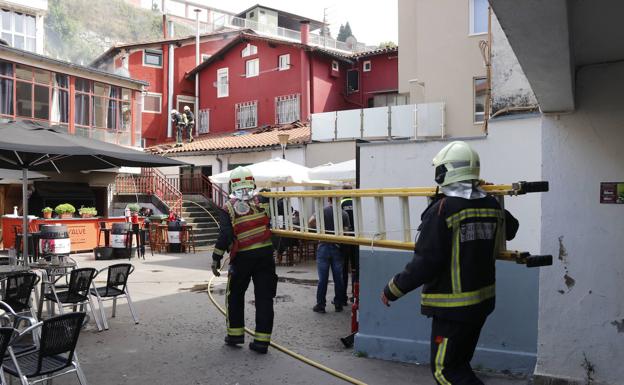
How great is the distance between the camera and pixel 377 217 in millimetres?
4484

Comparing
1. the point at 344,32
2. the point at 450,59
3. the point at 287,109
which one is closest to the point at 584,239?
the point at 450,59

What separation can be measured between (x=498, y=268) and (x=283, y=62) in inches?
903

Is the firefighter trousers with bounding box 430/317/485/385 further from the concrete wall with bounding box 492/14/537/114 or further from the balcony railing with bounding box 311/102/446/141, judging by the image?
the balcony railing with bounding box 311/102/446/141

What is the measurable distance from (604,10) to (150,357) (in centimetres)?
504

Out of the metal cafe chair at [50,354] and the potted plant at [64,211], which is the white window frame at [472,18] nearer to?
the potted plant at [64,211]

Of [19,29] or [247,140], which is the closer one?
[247,140]

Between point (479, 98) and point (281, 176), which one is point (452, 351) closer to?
point (281, 176)

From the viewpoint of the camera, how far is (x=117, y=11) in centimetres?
10125

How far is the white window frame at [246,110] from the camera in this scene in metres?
27.7

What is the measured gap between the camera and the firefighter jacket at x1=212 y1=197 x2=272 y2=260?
5812 millimetres

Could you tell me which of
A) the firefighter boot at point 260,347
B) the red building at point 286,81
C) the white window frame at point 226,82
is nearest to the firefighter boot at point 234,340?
the firefighter boot at point 260,347

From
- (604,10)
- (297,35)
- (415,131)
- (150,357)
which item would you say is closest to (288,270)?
(150,357)

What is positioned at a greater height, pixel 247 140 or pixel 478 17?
pixel 478 17

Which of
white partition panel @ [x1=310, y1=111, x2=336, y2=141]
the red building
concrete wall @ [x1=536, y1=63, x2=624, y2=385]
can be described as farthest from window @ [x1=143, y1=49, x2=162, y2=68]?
concrete wall @ [x1=536, y1=63, x2=624, y2=385]
